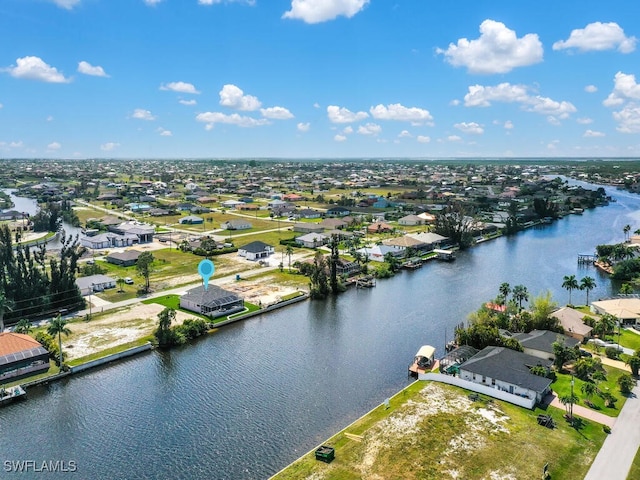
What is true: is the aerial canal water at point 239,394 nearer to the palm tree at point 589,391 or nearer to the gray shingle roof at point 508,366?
the gray shingle roof at point 508,366

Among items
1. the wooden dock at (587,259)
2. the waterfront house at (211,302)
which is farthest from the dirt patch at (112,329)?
the wooden dock at (587,259)

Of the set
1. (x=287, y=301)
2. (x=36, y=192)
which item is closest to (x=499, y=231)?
(x=287, y=301)

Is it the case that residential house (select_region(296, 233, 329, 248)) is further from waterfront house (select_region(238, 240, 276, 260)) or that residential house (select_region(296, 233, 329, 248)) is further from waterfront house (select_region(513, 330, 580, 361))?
waterfront house (select_region(513, 330, 580, 361))

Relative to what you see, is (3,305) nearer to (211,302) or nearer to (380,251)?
(211,302)

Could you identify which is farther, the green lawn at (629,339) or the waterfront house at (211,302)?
the waterfront house at (211,302)

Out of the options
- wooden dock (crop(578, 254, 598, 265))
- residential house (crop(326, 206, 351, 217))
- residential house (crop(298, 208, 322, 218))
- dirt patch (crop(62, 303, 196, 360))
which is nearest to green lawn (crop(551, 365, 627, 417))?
dirt patch (crop(62, 303, 196, 360))
